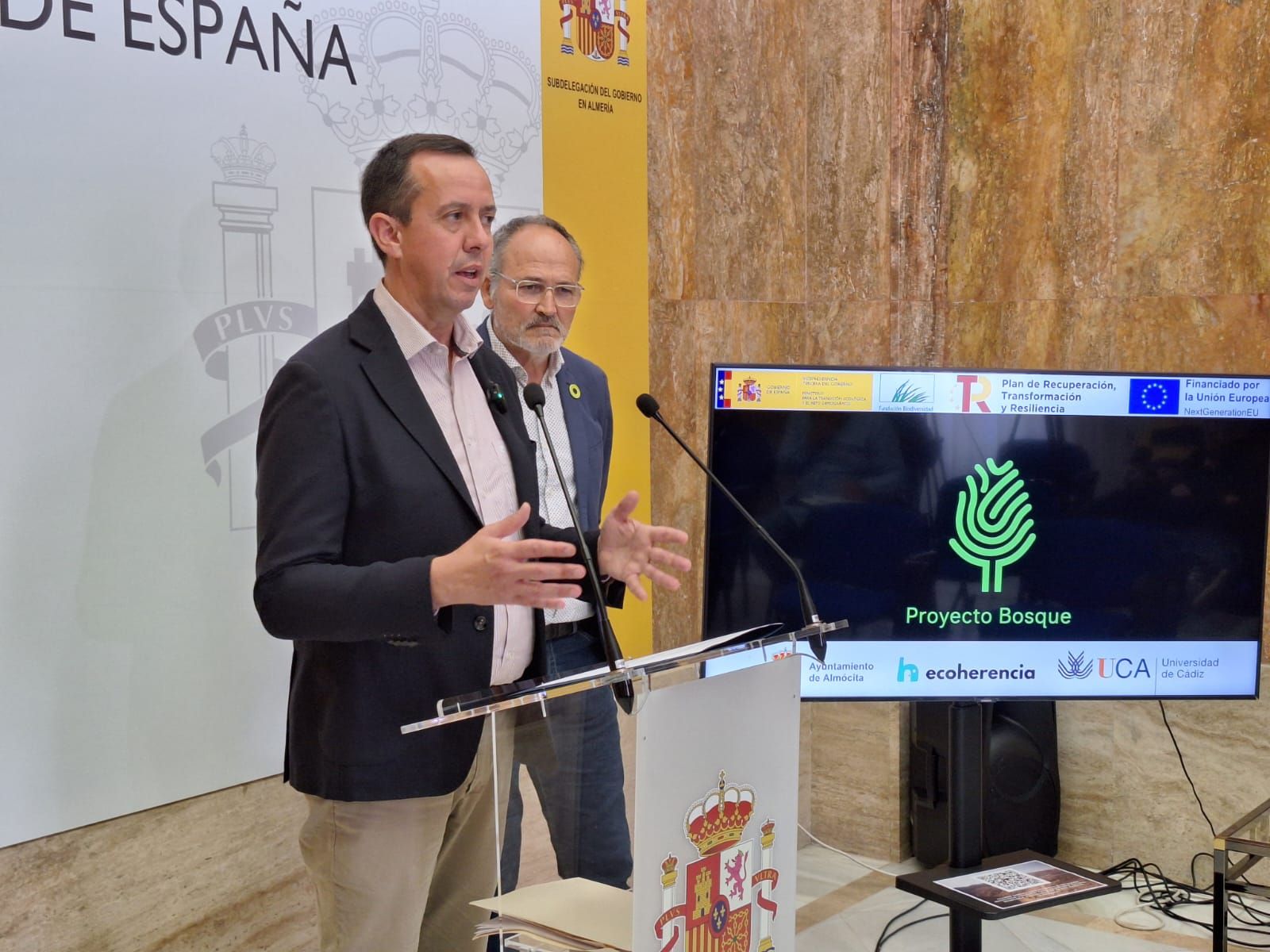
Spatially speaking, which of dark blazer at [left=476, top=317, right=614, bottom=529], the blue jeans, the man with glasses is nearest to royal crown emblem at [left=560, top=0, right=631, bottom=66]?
the man with glasses

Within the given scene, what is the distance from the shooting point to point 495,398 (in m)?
2.18

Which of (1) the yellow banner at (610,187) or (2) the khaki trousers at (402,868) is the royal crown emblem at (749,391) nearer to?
(2) the khaki trousers at (402,868)

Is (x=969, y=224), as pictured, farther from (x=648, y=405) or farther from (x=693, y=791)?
(x=693, y=791)

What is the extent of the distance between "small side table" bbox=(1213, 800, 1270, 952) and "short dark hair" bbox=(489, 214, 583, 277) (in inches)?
78.4

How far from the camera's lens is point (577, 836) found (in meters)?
1.45

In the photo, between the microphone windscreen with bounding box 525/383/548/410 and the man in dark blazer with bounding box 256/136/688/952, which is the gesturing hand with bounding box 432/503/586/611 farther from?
the microphone windscreen with bounding box 525/383/548/410

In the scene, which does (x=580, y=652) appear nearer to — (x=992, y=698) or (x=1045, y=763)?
(x=992, y=698)

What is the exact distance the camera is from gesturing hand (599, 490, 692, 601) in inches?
74.4

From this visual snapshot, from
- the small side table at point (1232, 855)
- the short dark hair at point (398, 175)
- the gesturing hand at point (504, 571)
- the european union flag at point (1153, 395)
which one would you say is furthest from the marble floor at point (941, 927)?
the short dark hair at point (398, 175)

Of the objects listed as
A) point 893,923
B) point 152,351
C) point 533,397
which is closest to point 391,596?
point 533,397

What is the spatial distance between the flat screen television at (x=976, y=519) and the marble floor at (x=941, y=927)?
54.9 inches

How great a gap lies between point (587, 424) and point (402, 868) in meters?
1.43

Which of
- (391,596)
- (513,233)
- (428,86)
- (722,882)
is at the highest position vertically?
(428,86)

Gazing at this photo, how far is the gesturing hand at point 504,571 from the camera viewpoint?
1596 mm
